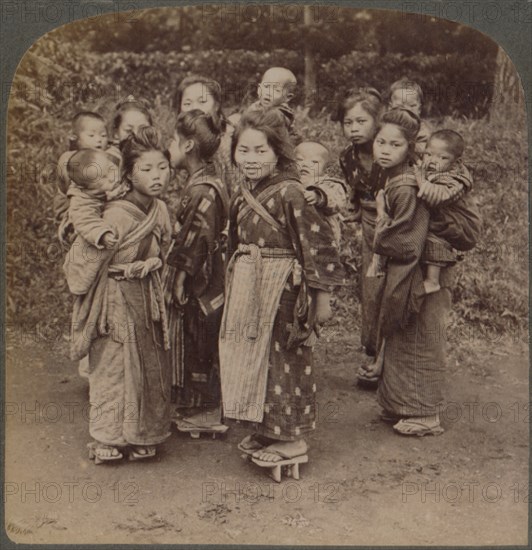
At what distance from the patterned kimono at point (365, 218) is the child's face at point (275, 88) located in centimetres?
37

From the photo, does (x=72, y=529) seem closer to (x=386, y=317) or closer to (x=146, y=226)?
(x=146, y=226)

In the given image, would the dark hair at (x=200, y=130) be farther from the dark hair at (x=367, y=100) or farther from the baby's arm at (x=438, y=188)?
the baby's arm at (x=438, y=188)

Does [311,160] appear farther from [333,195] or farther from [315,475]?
[315,475]

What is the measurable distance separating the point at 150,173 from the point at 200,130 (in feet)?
0.98

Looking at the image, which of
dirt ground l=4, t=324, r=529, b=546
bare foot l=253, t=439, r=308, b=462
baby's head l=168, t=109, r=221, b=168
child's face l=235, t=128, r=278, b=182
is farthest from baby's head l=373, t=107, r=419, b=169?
bare foot l=253, t=439, r=308, b=462

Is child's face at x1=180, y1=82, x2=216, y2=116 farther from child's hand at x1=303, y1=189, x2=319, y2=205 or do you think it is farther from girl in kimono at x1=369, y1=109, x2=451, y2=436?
girl in kimono at x1=369, y1=109, x2=451, y2=436

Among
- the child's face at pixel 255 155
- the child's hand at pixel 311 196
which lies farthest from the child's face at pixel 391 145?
the child's face at pixel 255 155

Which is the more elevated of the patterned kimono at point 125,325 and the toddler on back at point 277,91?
the toddler on back at point 277,91

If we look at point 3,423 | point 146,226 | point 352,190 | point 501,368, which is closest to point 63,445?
point 3,423

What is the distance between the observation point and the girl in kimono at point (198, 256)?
429 centimetres

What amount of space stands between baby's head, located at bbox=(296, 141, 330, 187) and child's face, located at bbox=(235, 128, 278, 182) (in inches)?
6.2

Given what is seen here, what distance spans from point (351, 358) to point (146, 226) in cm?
112

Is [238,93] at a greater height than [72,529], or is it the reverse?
[238,93]

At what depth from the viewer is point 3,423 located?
4.44 meters
